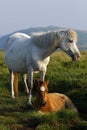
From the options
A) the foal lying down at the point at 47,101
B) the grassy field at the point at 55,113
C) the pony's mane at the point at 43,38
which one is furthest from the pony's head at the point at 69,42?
the grassy field at the point at 55,113

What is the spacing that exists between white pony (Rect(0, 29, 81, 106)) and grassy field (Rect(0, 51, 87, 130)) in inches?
37.3

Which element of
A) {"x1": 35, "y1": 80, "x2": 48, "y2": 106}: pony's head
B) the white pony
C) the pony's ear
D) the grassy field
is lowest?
the grassy field

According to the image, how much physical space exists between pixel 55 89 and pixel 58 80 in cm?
51

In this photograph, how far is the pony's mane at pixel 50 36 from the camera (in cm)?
1095

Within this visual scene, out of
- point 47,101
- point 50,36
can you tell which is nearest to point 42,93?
point 47,101

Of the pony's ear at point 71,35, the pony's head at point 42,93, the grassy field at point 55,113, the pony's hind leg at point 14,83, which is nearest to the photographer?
the grassy field at point 55,113

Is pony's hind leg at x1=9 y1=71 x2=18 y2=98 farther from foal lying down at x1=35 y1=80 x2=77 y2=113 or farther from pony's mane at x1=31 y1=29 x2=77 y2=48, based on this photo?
foal lying down at x1=35 y1=80 x2=77 y2=113

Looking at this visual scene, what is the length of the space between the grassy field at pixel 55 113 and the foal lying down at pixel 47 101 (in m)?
0.27

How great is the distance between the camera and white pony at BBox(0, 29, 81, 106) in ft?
36.1

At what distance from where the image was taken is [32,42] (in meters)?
11.8

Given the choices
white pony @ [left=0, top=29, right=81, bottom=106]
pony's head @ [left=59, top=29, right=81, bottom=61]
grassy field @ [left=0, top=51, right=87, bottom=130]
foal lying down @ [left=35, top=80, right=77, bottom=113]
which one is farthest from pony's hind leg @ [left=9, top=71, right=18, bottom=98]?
pony's head @ [left=59, top=29, right=81, bottom=61]

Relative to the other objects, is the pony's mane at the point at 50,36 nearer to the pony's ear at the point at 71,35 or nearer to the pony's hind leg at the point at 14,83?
the pony's ear at the point at 71,35

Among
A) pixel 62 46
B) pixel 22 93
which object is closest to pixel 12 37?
pixel 22 93

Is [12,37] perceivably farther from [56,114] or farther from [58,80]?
[56,114]
